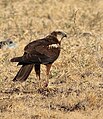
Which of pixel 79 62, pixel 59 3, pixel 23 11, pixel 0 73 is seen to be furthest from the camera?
pixel 59 3

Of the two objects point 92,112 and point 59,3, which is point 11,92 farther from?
point 59,3

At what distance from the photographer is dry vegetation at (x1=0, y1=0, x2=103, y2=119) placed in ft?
24.7

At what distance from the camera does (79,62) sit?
10000mm

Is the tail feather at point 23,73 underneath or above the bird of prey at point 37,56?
underneath

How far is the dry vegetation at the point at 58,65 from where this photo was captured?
7520 mm

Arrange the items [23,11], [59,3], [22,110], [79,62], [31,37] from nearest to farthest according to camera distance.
A: 1. [22,110]
2. [79,62]
3. [31,37]
4. [23,11]
5. [59,3]

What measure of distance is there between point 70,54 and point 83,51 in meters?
0.34

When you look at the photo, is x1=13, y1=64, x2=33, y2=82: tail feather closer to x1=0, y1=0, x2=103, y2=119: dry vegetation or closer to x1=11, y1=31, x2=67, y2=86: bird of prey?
x1=11, y1=31, x2=67, y2=86: bird of prey

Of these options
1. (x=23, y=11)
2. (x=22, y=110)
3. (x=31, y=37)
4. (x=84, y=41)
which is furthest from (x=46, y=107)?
(x=23, y=11)

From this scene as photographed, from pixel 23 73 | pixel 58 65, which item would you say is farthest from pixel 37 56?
pixel 58 65

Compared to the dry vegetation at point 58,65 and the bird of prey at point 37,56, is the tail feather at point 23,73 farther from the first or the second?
the dry vegetation at point 58,65

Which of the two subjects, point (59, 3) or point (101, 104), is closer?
point (101, 104)

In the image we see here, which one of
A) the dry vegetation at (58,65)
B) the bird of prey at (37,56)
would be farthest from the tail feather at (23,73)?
the dry vegetation at (58,65)

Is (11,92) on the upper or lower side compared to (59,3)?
lower
